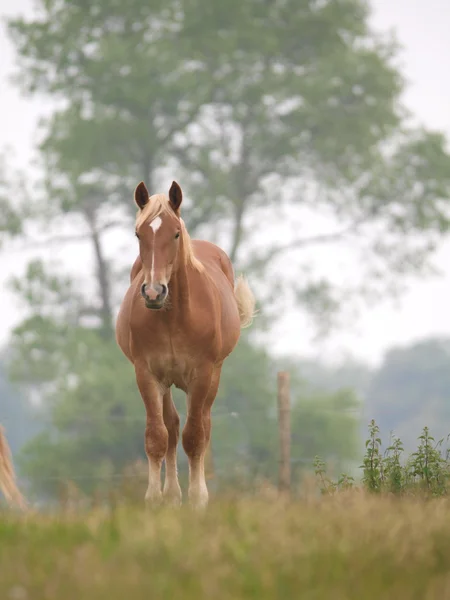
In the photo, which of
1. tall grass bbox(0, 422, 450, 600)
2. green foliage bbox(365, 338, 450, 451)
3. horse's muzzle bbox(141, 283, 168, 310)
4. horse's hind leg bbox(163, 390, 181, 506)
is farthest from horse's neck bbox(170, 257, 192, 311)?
green foliage bbox(365, 338, 450, 451)

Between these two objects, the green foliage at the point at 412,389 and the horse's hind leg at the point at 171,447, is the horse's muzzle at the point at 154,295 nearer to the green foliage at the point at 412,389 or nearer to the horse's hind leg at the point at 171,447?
the horse's hind leg at the point at 171,447

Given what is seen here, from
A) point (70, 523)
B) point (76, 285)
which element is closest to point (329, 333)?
point (76, 285)

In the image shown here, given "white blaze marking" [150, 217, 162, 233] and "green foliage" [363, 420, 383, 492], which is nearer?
"white blaze marking" [150, 217, 162, 233]

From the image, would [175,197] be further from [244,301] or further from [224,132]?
[224,132]

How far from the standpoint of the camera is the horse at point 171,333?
25.6 feet

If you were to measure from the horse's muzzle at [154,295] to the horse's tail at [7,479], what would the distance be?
2.00 metres

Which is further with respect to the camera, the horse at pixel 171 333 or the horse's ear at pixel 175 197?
the horse's ear at pixel 175 197

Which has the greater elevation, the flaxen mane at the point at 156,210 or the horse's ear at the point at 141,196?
the horse's ear at the point at 141,196

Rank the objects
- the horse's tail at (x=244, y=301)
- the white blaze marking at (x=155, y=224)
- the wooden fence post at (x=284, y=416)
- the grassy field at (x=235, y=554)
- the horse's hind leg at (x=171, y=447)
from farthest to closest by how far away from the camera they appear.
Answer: the wooden fence post at (x=284, y=416) < the horse's tail at (x=244, y=301) < the horse's hind leg at (x=171, y=447) < the white blaze marking at (x=155, y=224) < the grassy field at (x=235, y=554)

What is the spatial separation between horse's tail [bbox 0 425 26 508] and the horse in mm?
1052

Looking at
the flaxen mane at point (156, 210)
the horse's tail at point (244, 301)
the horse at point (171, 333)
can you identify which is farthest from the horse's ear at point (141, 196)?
the horse's tail at point (244, 301)

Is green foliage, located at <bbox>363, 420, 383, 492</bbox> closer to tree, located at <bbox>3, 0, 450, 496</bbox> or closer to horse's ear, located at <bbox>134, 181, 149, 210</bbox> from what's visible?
horse's ear, located at <bbox>134, 181, 149, 210</bbox>

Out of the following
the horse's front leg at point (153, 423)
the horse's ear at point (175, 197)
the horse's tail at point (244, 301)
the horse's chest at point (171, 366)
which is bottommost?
the horse's front leg at point (153, 423)

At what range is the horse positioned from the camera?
7.80 m
